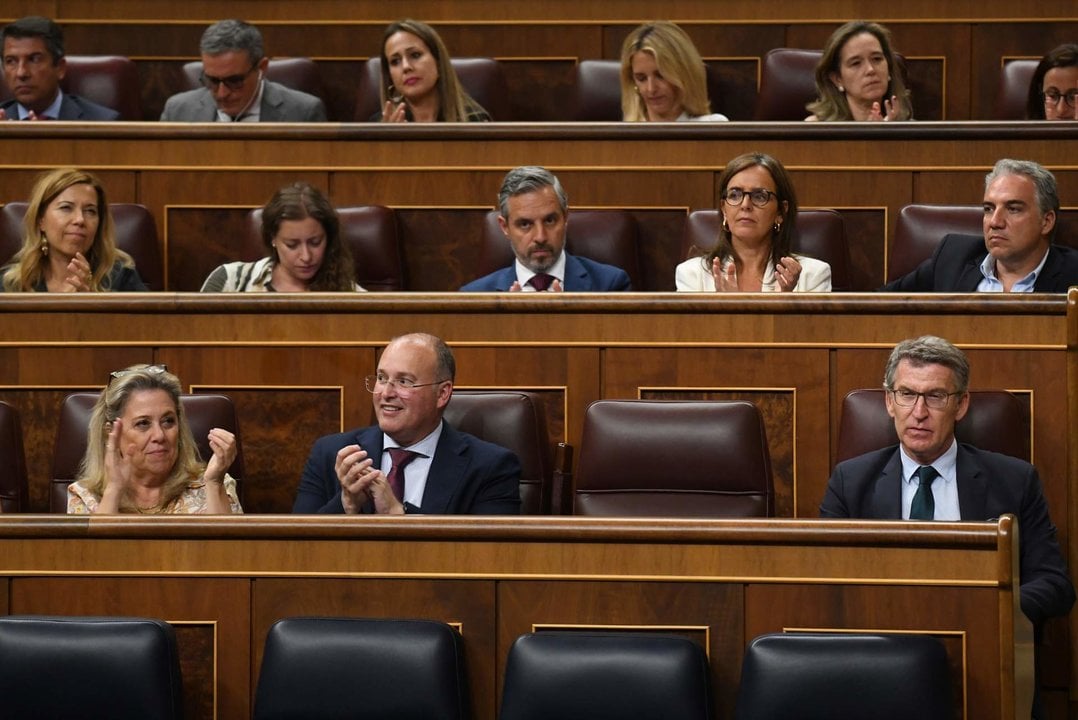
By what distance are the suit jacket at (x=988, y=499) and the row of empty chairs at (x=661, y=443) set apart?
0.17ft

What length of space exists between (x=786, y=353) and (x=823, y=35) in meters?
0.87

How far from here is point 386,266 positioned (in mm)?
2006

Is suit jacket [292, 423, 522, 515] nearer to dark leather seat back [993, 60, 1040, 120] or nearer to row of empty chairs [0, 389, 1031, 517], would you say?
row of empty chairs [0, 389, 1031, 517]

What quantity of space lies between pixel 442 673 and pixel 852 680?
289 mm

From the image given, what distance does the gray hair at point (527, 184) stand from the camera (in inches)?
73.5

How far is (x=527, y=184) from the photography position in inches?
73.4

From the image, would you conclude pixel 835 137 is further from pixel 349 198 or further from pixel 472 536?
pixel 472 536

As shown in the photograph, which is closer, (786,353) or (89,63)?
(786,353)

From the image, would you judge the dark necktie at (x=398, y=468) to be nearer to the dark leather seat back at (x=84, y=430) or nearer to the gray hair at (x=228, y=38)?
the dark leather seat back at (x=84, y=430)

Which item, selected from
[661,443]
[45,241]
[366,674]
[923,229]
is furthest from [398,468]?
[923,229]

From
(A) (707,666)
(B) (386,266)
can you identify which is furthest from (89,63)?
(A) (707,666)

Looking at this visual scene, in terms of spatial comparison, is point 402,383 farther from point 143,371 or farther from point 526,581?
point 526,581

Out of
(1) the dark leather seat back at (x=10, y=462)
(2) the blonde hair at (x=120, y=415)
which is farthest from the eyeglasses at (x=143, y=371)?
(1) the dark leather seat back at (x=10, y=462)

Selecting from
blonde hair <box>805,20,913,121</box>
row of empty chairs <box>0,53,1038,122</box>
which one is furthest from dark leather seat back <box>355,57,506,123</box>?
blonde hair <box>805,20,913,121</box>
